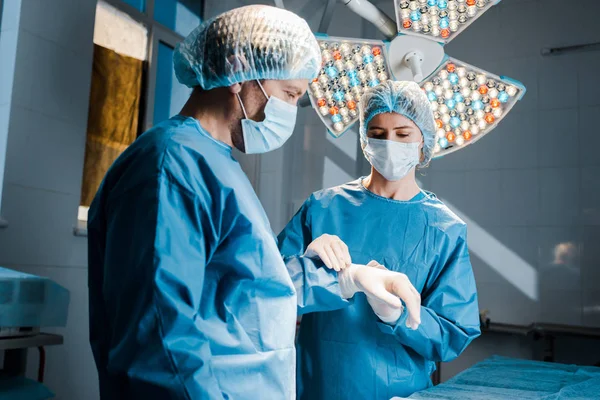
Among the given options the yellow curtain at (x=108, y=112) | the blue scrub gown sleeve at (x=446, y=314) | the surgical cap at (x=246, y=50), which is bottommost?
the blue scrub gown sleeve at (x=446, y=314)

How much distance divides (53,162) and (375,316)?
1.74 metres

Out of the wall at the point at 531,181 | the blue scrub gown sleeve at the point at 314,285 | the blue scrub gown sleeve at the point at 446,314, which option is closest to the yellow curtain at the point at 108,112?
the wall at the point at 531,181

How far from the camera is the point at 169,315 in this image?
2.38 feet

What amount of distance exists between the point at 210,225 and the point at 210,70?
29cm

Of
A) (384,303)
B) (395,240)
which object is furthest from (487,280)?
(384,303)

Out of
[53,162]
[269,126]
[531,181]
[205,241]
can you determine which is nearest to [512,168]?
[531,181]

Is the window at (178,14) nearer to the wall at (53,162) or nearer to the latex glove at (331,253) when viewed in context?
the wall at (53,162)

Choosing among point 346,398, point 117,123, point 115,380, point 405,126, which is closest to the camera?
point 115,380

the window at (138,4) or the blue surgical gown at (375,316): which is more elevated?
the window at (138,4)

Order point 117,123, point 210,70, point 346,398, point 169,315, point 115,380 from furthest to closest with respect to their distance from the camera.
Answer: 1. point 117,123
2. point 346,398
3. point 210,70
4. point 115,380
5. point 169,315

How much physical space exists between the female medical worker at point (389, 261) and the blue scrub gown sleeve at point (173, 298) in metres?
0.54

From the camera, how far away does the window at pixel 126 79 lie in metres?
2.82

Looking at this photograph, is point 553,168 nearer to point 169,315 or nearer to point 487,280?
point 487,280

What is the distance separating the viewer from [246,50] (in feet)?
3.04
